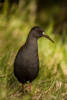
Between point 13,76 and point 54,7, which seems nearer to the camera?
point 13,76

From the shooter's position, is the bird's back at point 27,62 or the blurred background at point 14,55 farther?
the bird's back at point 27,62

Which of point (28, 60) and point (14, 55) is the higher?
point (28, 60)

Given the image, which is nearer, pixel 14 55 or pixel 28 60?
pixel 28 60

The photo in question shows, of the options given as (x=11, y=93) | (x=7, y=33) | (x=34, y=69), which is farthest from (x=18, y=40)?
(x=11, y=93)

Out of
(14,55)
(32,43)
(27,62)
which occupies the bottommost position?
(14,55)

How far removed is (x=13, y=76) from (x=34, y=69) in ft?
1.76

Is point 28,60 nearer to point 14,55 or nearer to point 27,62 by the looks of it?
point 27,62

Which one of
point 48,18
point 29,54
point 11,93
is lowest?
point 48,18

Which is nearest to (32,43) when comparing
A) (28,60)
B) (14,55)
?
(28,60)

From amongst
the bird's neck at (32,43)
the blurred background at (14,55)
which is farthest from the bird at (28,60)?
the blurred background at (14,55)

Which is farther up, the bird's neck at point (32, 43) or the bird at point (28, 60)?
the bird's neck at point (32, 43)

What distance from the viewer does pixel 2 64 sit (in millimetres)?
4453

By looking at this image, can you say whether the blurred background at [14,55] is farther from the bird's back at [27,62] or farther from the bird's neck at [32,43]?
the bird's neck at [32,43]

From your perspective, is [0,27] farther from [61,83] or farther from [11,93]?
[11,93]
